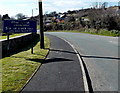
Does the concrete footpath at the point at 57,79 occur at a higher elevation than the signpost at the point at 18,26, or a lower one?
lower

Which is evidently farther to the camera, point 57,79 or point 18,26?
point 18,26

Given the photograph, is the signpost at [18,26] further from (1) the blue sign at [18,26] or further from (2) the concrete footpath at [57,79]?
(2) the concrete footpath at [57,79]

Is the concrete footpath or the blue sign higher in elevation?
the blue sign

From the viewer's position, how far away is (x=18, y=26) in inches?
488

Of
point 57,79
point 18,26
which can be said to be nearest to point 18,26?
point 18,26

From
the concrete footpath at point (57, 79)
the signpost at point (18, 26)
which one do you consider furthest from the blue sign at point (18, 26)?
the concrete footpath at point (57, 79)

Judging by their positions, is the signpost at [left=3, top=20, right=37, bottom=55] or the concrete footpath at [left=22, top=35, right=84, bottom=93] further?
the signpost at [left=3, top=20, right=37, bottom=55]

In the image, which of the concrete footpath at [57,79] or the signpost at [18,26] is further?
the signpost at [18,26]

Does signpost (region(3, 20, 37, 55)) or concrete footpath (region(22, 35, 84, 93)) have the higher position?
signpost (region(3, 20, 37, 55))

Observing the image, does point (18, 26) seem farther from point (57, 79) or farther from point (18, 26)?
point (57, 79)

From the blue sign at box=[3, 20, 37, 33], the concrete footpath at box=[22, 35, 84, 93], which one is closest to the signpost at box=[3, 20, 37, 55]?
the blue sign at box=[3, 20, 37, 33]

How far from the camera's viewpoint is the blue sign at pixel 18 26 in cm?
1188

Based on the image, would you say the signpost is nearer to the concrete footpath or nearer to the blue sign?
the blue sign

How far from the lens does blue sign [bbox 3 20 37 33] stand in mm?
11875
